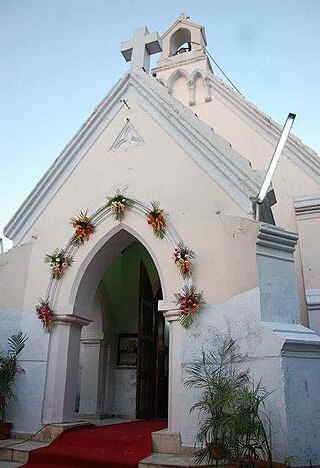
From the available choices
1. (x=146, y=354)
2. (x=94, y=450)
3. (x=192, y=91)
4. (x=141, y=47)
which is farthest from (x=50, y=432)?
(x=192, y=91)

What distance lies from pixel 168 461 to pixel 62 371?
252 centimetres

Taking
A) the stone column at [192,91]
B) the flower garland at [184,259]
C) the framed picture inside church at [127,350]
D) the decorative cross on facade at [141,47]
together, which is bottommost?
the framed picture inside church at [127,350]

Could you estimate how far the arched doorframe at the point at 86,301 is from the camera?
631cm


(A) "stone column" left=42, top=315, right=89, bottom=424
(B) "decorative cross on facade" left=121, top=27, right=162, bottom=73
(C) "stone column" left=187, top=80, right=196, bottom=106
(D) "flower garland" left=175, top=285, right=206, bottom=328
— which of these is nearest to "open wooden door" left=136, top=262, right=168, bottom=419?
(A) "stone column" left=42, top=315, right=89, bottom=424

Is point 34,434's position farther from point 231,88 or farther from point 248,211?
point 231,88

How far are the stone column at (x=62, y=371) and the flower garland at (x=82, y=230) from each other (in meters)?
1.28

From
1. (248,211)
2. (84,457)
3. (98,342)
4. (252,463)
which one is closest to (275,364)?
(252,463)

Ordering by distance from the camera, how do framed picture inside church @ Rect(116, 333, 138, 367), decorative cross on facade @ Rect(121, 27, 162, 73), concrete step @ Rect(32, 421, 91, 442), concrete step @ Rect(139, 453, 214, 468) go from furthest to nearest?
framed picture inside church @ Rect(116, 333, 138, 367) < decorative cross on facade @ Rect(121, 27, 162, 73) < concrete step @ Rect(32, 421, 91, 442) < concrete step @ Rect(139, 453, 214, 468)

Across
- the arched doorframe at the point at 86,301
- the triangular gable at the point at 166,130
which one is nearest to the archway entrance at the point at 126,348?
the arched doorframe at the point at 86,301

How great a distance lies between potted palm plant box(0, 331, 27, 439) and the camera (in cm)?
663

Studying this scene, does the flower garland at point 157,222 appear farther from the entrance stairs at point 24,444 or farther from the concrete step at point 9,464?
the concrete step at point 9,464

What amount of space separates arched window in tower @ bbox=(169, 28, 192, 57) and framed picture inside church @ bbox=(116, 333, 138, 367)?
822 centimetres

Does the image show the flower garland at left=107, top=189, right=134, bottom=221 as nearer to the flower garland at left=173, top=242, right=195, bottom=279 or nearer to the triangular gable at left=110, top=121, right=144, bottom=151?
the triangular gable at left=110, top=121, right=144, bottom=151

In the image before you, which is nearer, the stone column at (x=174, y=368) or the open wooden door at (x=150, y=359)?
the stone column at (x=174, y=368)
